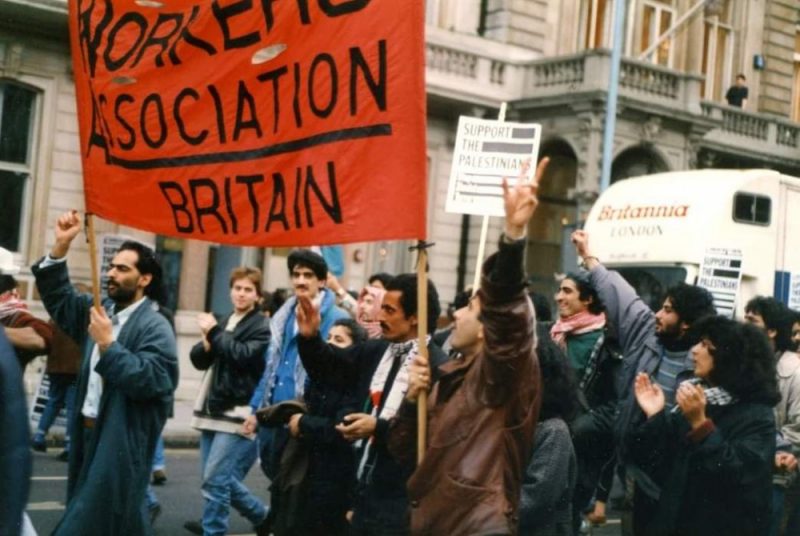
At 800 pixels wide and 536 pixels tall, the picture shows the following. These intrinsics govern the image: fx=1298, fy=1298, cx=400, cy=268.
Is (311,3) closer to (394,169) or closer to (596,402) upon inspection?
(394,169)

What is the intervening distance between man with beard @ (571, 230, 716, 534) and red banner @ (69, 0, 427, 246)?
6.71ft

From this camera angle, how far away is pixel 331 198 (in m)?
4.99

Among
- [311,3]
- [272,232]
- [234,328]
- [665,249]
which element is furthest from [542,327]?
[665,249]

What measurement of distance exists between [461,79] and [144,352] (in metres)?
17.4

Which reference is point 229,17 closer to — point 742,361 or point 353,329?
point 353,329

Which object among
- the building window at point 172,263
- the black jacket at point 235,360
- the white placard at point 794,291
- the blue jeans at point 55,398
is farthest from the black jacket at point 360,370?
the building window at point 172,263

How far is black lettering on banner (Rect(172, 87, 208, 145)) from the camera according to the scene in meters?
5.41

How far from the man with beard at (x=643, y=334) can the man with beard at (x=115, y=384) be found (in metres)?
2.26

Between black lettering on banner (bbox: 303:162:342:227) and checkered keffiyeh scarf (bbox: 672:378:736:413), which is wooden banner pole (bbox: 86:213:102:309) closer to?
black lettering on banner (bbox: 303:162:342:227)

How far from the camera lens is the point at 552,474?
15.7 feet

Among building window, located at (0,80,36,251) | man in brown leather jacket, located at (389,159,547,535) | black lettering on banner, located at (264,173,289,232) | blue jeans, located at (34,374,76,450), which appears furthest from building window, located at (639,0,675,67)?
man in brown leather jacket, located at (389,159,547,535)

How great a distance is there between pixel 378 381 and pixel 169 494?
527 cm

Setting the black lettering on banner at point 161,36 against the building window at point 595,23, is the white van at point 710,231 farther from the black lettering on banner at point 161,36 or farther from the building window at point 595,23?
the building window at point 595,23

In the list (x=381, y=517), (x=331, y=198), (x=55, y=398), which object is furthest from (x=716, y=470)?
(x=55, y=398)
